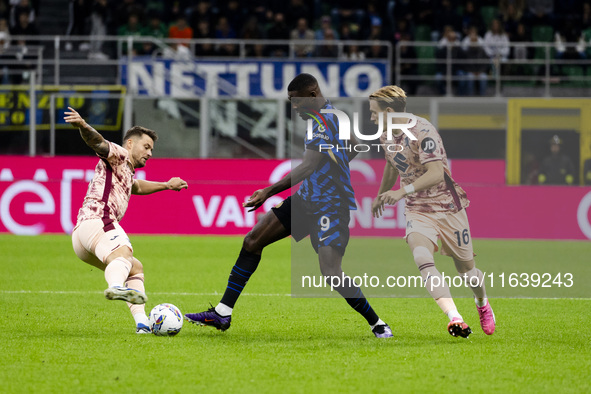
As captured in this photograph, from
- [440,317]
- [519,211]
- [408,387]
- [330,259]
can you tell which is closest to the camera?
[408,387]

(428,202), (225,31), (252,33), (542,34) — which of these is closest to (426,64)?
(542,34)

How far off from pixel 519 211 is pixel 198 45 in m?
8.83

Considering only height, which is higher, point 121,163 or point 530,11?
point 530,11

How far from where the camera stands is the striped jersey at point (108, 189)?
732cm

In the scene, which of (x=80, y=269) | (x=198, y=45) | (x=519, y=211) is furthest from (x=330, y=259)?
(x=198, y=45)

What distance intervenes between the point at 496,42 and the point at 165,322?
16465 mm

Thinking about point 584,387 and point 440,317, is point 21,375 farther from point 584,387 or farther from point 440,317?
point 440,317

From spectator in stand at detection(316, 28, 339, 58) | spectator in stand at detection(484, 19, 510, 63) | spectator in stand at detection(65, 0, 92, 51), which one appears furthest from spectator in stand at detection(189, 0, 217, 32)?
spectator in stand at detection(484, 19, 510, 63)

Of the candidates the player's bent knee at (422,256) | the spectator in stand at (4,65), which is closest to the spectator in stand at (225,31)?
the spectator in stand at (4,65)

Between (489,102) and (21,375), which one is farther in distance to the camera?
(489,102)

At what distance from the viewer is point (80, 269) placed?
41.6ft

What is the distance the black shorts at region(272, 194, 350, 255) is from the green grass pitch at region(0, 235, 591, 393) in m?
0.78

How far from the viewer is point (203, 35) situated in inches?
867

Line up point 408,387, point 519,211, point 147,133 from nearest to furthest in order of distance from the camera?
1. point 408,387
2. point 147,133
3. point 519,211
